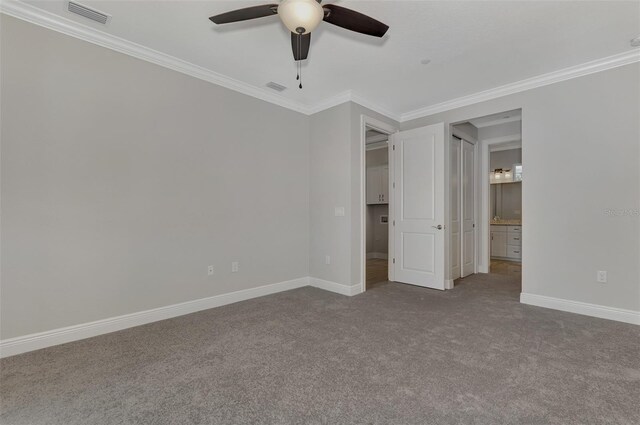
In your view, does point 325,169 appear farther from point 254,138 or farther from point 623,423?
point 623,423

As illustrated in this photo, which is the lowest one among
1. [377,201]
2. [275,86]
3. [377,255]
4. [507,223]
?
[377,255]

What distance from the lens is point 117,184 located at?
9.10ft

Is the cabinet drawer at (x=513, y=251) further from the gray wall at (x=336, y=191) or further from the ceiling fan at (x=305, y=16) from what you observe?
the ceiling fan at (x=305, y=16)

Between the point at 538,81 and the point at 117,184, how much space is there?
475 centimetres

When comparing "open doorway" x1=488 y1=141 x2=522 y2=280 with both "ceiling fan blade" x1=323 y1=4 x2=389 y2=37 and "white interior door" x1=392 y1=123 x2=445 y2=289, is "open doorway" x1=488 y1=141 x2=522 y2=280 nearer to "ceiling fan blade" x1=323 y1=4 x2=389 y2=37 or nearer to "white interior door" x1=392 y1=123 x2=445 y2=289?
"white interior door" x1=392 y1=123 x2=445 y2=289

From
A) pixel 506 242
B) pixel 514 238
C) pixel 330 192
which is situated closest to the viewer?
pixel 330 192

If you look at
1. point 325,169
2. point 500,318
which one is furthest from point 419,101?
point 500,318

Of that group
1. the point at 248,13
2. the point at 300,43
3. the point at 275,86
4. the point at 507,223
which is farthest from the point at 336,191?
the point at 507,223

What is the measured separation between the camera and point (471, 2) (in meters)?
2.24

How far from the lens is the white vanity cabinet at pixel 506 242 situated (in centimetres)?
656

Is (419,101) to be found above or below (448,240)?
above

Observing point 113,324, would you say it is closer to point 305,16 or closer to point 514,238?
point 305,16

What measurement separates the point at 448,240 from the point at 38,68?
4896 millimetres

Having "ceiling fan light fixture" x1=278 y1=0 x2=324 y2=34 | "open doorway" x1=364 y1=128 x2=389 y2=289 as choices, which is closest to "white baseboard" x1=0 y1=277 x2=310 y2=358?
"ceiling fan light fixture" x1=278 y1=0 x2=324 y2=34
